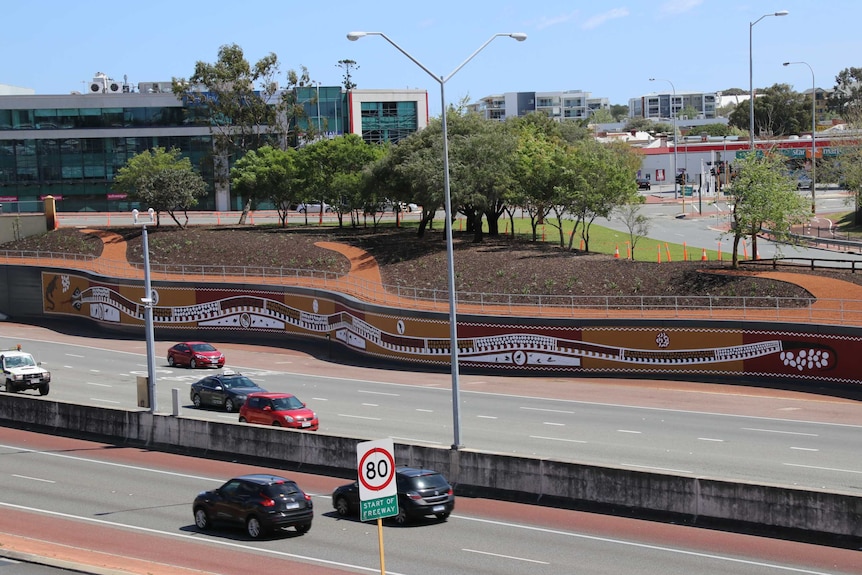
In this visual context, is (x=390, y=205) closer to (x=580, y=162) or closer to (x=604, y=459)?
(x=580, y=162)

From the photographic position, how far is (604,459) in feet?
91.6

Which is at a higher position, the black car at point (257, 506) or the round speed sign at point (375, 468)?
the round speed sign at point (375, 468)

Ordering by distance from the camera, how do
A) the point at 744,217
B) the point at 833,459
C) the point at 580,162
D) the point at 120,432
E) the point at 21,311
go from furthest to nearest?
1. the point at 21,311
2. the point at 580,162
3. the point at 744,217
4. the point at 120,432
5. the point at 833,459

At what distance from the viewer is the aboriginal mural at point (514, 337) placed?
39781mm

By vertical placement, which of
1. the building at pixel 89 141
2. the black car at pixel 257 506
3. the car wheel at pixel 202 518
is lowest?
the car wheel at pixel 202 518

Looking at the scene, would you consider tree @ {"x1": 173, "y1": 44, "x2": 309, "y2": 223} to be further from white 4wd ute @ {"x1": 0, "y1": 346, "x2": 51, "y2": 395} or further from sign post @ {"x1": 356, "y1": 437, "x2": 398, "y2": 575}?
sign post @ {"x1": 356, "y1": 437, "x2": 398, "y2": 575}

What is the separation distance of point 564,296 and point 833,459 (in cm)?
1930

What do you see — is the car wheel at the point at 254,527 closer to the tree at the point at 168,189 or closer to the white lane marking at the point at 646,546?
the white lane marking at the point at 646,546

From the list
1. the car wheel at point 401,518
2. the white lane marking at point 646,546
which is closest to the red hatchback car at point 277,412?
Answer: the car wheel at point 401,518

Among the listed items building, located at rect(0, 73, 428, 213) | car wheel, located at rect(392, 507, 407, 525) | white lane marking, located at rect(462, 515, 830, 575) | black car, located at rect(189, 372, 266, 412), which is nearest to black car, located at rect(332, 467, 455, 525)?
car wheel, located at rect(392, 507, 407, 525)

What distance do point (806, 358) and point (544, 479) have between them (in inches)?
773

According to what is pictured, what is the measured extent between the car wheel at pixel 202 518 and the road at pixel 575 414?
274 inches

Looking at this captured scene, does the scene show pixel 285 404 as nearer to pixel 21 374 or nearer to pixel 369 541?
pixel 369 541

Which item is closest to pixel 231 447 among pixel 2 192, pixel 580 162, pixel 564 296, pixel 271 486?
pixel 271 486
